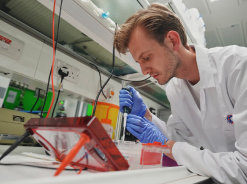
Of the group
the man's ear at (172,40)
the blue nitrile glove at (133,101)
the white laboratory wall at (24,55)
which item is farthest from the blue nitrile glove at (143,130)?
Answer: the white laboratory wall at (24,55)

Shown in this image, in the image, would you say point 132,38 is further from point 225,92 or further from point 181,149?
point 181,149

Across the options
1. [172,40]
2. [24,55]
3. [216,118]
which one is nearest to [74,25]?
[24,55]

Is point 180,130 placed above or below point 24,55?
below

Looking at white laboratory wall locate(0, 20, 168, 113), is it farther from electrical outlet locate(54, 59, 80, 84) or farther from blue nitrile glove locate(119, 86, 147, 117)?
blue nitrile glove locate(119, 86, 147, 117)

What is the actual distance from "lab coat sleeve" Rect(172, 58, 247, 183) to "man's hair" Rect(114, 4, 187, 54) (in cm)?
52

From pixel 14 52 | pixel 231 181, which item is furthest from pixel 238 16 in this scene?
pixel 14 52

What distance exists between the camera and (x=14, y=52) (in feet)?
3.44

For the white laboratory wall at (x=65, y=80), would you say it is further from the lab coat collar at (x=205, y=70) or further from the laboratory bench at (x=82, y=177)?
the lab coat collar at (x=205, y=70)

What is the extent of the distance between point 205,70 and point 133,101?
60cm

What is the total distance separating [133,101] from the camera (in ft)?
4.45

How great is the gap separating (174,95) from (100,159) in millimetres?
1044

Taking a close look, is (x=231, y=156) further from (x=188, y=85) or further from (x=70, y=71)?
(x=70, y=71)

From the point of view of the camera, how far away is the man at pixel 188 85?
82cm

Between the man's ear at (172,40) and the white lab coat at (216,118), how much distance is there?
17 cm
